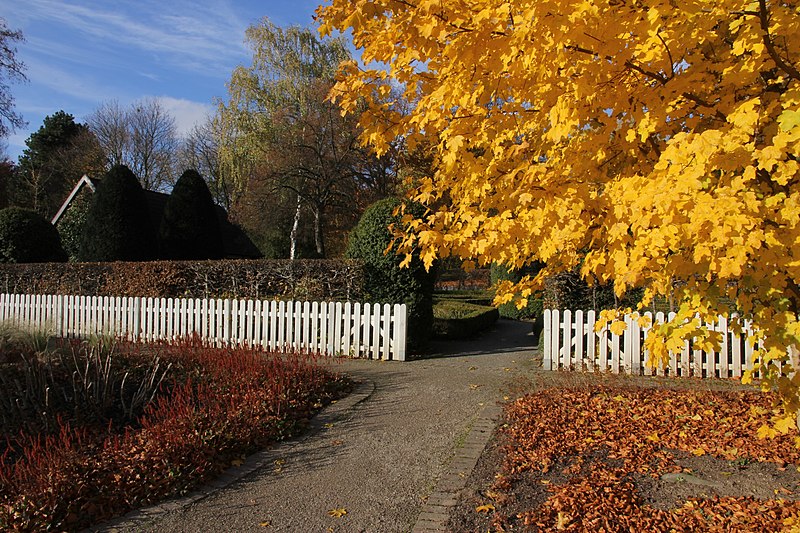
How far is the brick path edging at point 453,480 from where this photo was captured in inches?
142

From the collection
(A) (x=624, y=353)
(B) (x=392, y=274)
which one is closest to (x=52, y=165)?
(B) (x=392, y=274)

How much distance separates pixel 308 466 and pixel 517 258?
2396 millimetres

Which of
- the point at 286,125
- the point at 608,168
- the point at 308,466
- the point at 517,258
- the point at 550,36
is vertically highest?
the point at 286,125

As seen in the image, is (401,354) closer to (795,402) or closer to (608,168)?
(608,168)

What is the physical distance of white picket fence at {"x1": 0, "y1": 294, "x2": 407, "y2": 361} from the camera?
9.82m

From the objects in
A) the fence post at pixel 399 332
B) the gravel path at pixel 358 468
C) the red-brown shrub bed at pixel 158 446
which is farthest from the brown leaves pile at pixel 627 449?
the fence post at pixel 399 332

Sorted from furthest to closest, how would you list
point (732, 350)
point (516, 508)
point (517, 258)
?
point (732, 350) < point (517, 258) < point (516, 508)

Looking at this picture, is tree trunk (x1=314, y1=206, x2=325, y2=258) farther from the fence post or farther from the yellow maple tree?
the yellow maple tree

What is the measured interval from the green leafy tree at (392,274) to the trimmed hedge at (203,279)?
296 millimetres

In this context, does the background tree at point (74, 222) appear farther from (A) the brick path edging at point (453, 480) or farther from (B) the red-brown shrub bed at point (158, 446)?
(A) the brick path edging at point (453, 480)

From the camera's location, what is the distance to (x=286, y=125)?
2805cm

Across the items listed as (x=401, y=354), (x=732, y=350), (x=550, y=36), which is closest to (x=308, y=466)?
(x=550, y=36)

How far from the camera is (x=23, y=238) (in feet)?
58.6

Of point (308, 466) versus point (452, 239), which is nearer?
point (452, 239)
